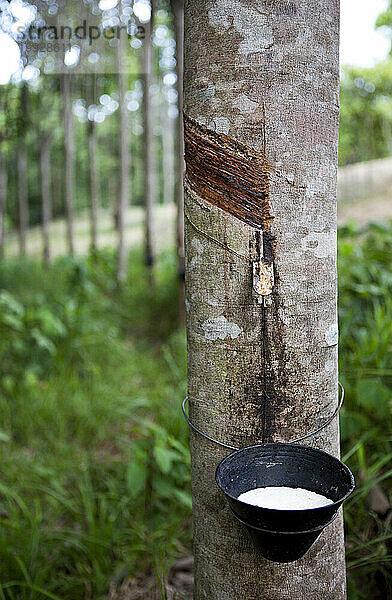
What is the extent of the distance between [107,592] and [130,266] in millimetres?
6000

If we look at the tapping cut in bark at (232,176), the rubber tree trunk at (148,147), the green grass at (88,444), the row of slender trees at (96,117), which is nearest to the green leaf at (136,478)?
the green grass at (88,444)

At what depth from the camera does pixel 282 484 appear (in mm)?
1138

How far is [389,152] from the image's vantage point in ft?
69.2

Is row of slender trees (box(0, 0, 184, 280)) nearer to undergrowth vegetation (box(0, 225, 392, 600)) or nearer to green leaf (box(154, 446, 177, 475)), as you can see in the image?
undergrowth vegetation (box(0, 225, 392, 600))

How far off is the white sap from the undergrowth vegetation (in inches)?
→ 26.2

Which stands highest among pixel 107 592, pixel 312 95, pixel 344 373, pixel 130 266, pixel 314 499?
pixel 312 95

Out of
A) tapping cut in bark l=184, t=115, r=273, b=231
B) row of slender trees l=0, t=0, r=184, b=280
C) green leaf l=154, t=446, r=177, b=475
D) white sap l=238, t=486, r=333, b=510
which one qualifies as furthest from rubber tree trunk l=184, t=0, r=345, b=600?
row of slender trees l=0, t=0, r=184, b=280

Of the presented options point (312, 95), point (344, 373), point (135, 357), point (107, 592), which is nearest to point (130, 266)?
point (135, 357)

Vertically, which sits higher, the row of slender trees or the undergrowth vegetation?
the row of slender trees

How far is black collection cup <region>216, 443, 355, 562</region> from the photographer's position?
95 centimetres

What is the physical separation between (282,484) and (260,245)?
508mm

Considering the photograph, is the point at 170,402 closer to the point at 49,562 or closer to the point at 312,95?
the point at 49,562

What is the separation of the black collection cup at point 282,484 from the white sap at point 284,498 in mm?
23

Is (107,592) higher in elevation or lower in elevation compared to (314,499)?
lower
